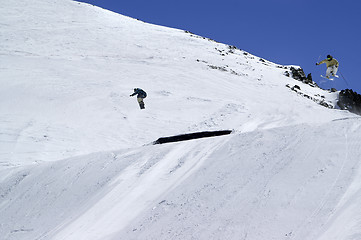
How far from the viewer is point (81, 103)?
17781 millimetres

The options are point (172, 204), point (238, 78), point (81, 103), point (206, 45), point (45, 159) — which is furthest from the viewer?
point (206, 45)

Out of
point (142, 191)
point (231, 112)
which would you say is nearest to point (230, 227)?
point (142, 191)

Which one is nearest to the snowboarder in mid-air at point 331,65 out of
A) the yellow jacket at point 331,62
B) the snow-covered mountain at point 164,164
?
the yellow jacket at point 331,62

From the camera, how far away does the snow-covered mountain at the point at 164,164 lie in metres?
6.31

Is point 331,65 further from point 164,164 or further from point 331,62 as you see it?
point 164,164

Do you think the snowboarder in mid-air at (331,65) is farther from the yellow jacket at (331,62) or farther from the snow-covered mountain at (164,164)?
the snow-covered mountain at (164,164)

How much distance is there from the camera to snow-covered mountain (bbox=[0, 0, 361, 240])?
20.7 ft

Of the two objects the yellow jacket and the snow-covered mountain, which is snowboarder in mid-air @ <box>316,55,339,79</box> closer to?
the yellow jacket

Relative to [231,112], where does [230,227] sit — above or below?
below

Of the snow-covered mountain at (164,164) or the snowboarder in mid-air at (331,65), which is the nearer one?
the snow-covered mountain at (164,164)

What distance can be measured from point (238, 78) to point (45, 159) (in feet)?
58.5

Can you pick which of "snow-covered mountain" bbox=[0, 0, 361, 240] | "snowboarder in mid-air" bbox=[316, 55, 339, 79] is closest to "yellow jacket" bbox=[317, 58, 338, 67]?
"snowboarder in mid-air" bbox=[316, 55, 339, 79]

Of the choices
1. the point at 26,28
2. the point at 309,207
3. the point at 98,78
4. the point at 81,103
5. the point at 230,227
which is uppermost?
the point at 26,28

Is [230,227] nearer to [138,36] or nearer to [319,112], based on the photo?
[319,112]
